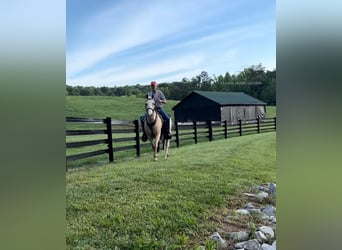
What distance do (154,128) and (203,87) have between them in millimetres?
412

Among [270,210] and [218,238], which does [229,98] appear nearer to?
[270,210]

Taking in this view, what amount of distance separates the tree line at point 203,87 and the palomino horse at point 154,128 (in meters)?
0.09

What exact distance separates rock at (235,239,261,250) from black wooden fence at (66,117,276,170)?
2.18 feet

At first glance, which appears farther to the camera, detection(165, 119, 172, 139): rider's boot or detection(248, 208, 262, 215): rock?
detection(165, 119, 172, 139): rider's boot

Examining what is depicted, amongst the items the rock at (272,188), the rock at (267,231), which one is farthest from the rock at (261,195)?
the rock at (267,231)

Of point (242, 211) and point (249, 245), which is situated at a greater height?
point (242, 211)

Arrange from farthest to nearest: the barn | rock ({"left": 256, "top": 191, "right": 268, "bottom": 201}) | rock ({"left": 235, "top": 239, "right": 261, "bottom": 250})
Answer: the barn, rock ({"left": 256, "top": 191, "right": 268, "bottom": 201}), rock ({"left": 235, "top": 239, "right": 261, "bottom": 250})

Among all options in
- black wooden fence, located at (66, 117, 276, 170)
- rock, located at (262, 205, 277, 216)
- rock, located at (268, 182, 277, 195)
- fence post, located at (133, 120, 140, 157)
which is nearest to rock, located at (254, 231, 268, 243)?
rock, located at (262, 205, 277, 216)

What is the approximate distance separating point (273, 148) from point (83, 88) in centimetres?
121

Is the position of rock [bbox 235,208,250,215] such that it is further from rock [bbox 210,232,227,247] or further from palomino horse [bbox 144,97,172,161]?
palomino horse [bbox 144,97,172,161]

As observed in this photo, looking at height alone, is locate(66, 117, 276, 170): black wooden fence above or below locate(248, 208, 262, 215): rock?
above

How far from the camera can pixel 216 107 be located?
2.24 meters

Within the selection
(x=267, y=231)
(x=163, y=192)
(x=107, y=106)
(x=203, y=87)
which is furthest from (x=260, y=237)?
(x=107, y=106)

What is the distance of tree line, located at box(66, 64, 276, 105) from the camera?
2074 millimetres
